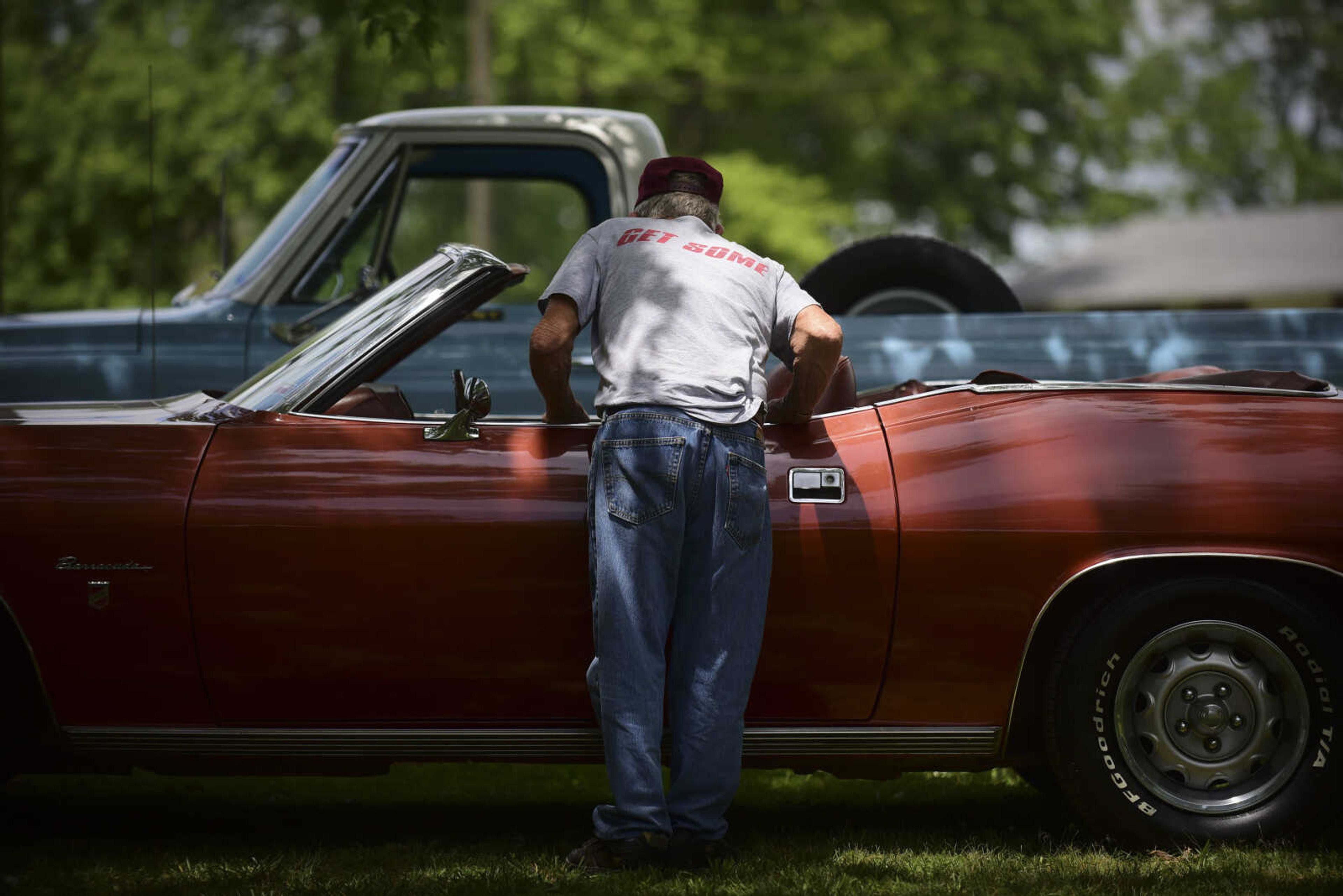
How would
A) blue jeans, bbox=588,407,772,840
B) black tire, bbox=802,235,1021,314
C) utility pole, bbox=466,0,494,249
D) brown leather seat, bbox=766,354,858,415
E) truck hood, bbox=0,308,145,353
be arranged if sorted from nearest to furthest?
blue jeans, bbox=588,407,772,840, brown leather seat, bbox=766,354,858,415, truck hood, bbox=0,308,145,353, black tire, bbox=802,235,1021,314, utility pole, bbox=466,0,494,249

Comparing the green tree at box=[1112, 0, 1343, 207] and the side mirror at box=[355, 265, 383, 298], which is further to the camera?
the green tree at box=[1112, 0, 1343, 207]

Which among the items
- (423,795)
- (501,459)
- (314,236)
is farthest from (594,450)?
(314,236)

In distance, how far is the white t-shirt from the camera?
13.3 ft

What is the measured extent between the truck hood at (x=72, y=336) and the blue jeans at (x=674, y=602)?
325 centimetres

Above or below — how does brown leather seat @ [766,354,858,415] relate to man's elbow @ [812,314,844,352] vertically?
below

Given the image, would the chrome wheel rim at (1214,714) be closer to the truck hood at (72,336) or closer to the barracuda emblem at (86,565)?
the barracuda emblem at (86,565)

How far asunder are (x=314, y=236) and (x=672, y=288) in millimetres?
3104

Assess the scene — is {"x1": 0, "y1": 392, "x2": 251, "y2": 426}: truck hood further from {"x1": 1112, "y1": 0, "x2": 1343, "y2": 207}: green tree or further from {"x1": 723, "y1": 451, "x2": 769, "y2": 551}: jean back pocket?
{"x1": 1112, "y1": 0, "x2": 1343, "y2": 207}: green tree

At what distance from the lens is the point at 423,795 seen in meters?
5.34

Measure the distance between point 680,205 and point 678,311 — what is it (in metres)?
0.34

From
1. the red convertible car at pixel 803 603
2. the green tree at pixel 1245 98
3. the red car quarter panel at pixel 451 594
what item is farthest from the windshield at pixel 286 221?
the green tree at pixel 1245 98

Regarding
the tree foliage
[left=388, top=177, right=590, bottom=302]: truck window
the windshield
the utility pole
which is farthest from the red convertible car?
[left=388, top=177, right=590, bottom=302]: truck window

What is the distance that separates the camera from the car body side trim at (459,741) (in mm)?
4117

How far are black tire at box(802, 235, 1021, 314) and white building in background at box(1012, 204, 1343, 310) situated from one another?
92.7 feet
